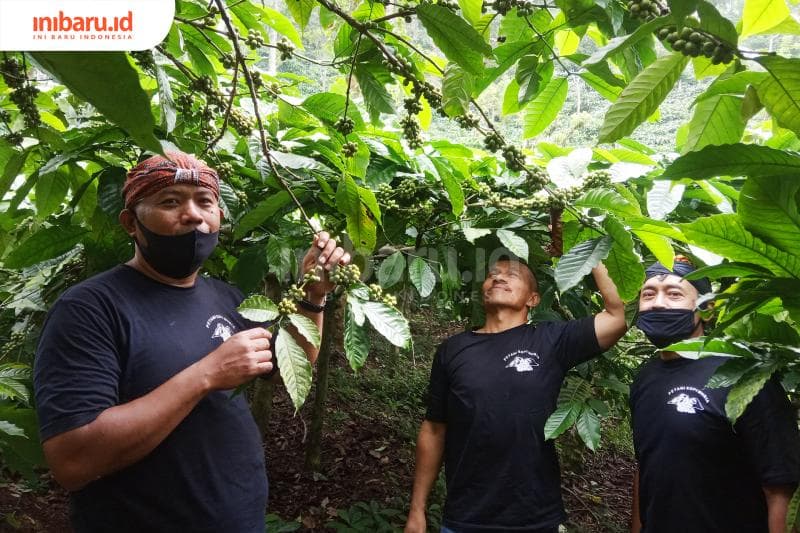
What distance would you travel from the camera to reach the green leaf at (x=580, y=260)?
1314 millimetres

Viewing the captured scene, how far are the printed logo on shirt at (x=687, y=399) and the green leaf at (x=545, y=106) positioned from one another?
96 centimetres

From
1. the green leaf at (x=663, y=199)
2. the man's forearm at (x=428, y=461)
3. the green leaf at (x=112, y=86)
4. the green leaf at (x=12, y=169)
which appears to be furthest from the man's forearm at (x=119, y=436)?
the green leaf at (x=663, y=199)

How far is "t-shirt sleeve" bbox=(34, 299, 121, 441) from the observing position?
43.2 inches

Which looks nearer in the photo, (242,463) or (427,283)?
(242,463)

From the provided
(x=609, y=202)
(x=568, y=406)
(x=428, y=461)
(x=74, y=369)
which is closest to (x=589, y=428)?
(x=568, y=406)

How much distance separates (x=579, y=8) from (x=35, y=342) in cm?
212

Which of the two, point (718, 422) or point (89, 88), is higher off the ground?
point (89, 88)

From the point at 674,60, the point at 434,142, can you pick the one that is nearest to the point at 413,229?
the point at 434,142

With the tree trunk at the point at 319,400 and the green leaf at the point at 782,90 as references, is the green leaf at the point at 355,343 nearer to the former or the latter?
the green leaf at the point at 782,90

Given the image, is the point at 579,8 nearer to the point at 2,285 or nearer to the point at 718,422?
the point at 718,422

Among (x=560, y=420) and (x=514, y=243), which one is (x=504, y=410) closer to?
(x=560, y=420)

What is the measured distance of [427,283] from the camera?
1831mm

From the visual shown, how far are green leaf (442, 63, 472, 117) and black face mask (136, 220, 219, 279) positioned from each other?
2.36ft

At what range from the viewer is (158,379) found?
123 cm
